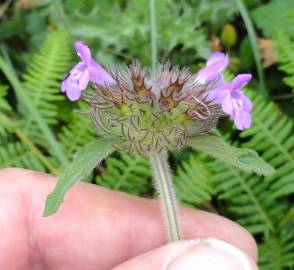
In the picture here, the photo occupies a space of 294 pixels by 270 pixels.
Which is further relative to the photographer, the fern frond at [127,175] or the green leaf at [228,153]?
the fern frond at [127,175]

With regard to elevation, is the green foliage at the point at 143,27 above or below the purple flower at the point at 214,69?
below

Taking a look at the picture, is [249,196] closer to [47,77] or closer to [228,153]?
[228,153]

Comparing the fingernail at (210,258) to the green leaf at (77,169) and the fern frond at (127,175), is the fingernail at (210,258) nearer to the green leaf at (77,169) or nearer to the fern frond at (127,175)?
the green leaf at (77,169)

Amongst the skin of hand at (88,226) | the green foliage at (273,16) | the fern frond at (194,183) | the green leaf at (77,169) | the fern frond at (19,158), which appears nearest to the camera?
the green leaf at (77,169)

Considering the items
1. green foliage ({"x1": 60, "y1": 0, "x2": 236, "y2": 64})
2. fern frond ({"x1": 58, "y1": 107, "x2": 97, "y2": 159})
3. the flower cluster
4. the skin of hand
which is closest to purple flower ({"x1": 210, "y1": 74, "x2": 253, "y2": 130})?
the flower cluster

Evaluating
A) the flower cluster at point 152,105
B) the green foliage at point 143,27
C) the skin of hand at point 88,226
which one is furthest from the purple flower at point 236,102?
the green foliage at point 143,27

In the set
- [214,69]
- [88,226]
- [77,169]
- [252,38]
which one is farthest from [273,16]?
[77,169]

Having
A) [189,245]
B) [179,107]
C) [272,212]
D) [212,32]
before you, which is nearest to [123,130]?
[179,107]
